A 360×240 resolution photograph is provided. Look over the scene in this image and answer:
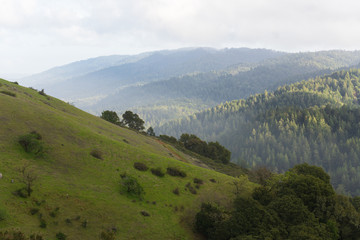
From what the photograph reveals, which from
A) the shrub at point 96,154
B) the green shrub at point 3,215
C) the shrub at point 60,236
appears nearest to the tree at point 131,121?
the shrub at point 96,154

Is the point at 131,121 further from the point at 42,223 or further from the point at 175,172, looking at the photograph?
the point at 42,223

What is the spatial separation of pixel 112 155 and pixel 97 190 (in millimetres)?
12243

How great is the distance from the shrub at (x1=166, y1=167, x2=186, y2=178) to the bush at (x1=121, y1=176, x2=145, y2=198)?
1135 centimetres

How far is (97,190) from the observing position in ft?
134

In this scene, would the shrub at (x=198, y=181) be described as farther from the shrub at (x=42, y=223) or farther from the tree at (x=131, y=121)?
the tree at (x=131, y=121)

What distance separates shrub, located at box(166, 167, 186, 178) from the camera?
56.0 meters

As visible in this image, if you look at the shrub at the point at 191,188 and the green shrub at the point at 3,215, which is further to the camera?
the shrub at the point at 191,188

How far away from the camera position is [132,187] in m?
43.8

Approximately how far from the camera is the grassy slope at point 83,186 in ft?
107

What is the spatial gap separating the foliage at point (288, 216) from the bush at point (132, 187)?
11.2 metres

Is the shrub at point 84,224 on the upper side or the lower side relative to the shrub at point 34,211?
lower

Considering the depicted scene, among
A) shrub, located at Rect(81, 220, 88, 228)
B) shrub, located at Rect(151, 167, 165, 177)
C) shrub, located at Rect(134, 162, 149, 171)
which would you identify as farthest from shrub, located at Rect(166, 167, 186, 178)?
shrub, located at Rect(81, 220, 88, 228)

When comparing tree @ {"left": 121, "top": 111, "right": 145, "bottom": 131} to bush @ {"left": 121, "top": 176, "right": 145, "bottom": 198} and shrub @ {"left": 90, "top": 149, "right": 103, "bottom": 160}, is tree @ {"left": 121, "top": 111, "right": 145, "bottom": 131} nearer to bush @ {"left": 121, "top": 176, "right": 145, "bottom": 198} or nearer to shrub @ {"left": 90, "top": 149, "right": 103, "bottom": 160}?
→ shrub @ {"left": 90, "top": 149, "right": 103, "bottom": 160}

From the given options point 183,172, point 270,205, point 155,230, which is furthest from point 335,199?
point 155,230
